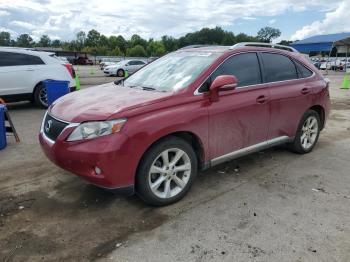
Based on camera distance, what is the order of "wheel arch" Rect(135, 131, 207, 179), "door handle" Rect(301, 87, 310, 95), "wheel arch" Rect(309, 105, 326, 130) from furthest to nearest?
"wheel arch" Rect(309, 105, 326, 130), "door handle" Rect(301, 87, 310, 95), "wheel arch" Rect(135, 131, 207, 179)

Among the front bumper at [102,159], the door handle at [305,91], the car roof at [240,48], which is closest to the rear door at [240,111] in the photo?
the car roof at [240,48]

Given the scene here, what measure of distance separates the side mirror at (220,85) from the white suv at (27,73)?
7269 mm

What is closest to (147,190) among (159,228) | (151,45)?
(159,228)

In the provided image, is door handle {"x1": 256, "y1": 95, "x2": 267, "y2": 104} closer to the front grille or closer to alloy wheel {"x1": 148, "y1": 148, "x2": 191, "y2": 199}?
alloy wheel {"x1": 148, "y1": 148, "x2": 191, "y2": 199}

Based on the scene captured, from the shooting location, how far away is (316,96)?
18.5 feet

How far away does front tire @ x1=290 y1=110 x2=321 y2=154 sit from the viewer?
18.3 feet

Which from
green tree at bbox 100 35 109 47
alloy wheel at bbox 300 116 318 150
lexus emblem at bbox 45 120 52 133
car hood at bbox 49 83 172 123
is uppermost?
green tree at bbox 100 35 109 47

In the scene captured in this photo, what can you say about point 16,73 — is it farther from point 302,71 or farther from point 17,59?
point 302,71

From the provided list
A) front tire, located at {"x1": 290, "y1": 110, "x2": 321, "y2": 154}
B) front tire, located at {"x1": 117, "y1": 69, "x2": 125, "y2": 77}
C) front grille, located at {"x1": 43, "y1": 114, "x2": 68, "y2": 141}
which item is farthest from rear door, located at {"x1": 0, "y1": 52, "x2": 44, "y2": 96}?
front tire, located at {"x1": 117, "y1": 69, "x2": 125, "y2": 77}

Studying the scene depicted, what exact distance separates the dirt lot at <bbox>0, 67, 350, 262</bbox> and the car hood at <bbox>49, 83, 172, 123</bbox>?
1015 millimetres

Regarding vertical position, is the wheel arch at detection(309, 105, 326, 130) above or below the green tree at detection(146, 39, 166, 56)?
below

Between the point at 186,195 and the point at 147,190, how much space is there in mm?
669

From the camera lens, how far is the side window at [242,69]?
14.3 ft

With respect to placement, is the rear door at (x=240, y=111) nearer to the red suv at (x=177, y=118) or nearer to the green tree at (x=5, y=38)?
the red suv at (x=177, y=118)
